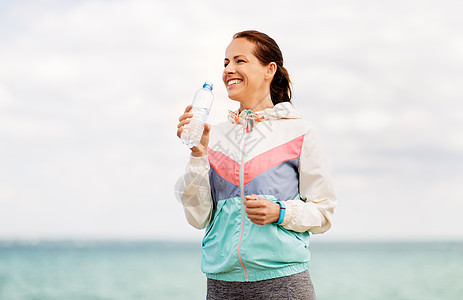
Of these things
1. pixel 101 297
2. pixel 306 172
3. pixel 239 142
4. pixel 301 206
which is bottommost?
pixel 101 297

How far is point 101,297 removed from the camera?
1867 centimetres

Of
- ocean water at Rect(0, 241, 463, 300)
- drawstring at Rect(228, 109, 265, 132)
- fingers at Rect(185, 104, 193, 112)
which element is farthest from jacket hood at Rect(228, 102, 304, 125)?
ocean water at Rect(0, 241, 463, 300)

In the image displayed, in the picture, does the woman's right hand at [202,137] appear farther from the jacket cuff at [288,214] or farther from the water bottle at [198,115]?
the jacket cuff at [288,214]

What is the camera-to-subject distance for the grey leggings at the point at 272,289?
2.30m

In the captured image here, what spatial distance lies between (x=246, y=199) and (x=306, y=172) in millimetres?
373

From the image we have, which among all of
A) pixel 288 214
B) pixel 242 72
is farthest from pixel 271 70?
pixel 288 214

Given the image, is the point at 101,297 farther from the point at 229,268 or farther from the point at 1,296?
the point at 229,268

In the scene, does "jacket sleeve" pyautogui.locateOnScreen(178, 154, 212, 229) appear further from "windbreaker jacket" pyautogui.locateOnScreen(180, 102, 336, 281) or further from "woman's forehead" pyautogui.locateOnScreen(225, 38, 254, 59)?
"woman's forehead" pyautogui.locateOnScreen(225, 38, 254, 59)

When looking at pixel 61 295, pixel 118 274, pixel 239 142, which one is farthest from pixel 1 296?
pixel 239 142

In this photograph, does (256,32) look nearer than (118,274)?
Yes

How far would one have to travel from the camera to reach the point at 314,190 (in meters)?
2.43

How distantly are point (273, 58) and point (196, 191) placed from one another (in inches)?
30.3

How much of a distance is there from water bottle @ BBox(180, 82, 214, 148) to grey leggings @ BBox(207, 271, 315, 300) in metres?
0.66

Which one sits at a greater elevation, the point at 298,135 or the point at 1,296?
the point at 298,135
